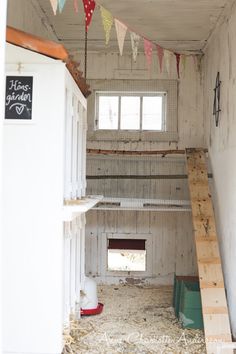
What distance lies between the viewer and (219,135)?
4.84 m

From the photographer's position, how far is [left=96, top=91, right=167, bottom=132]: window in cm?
598

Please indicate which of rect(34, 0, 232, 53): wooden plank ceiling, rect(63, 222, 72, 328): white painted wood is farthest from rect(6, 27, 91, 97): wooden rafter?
rect(34, 0, 232, 53): wooden plank ceiling

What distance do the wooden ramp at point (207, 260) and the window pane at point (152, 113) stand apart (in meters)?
0.75

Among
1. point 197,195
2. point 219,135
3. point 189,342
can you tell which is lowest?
point 189,342

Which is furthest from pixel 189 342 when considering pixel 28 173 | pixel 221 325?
pixel 28 173

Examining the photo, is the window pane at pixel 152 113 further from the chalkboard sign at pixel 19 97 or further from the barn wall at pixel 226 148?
the chalkboard sign at pixel 19 97

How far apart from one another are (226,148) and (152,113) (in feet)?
5.87

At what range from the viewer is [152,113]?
236 inches

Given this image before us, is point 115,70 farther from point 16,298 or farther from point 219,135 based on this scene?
point 16,298

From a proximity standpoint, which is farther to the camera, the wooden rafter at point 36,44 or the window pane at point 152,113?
the window pane at point 152,113

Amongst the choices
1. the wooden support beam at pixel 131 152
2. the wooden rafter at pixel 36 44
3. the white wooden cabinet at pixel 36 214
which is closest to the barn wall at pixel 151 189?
the wooden support beam at pixel 131 152

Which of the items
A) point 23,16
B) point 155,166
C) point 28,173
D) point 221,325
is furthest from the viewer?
point 155,166

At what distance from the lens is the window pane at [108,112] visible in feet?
19.7

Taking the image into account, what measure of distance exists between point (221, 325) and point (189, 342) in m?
0.31
